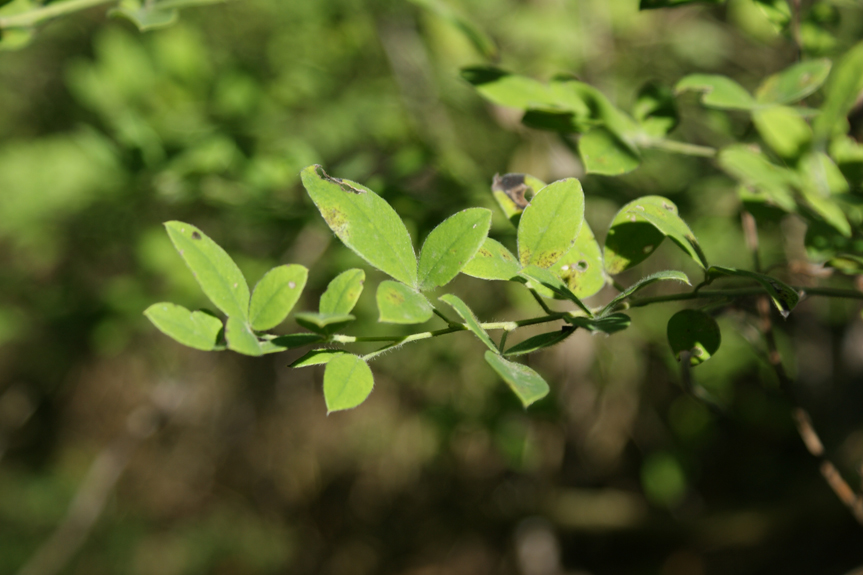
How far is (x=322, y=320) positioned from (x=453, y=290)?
1620 mm

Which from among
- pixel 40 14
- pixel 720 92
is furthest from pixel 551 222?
pixel 40 14

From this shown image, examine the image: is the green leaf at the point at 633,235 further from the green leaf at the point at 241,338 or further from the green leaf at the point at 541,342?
the green leaf at the point at 241,338

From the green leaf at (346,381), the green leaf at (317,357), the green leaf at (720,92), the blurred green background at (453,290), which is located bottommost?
the blurred green background at (453,290)

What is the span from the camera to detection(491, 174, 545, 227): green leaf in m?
0.54

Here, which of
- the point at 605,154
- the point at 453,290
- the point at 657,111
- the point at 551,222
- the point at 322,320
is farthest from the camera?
the point at 453,290

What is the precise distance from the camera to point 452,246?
1.43 feet

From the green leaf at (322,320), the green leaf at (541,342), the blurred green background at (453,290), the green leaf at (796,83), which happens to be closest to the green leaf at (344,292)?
the green leaf at (322,320)

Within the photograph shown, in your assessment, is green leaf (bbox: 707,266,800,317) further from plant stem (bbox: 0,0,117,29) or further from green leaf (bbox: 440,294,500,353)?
plant stem (bbox: 0,0,117,29)

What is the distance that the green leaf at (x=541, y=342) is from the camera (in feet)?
1.40

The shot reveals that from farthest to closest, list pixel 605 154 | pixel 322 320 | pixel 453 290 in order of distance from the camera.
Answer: pixel 453 290, pixel 605 154, pixel 322 320

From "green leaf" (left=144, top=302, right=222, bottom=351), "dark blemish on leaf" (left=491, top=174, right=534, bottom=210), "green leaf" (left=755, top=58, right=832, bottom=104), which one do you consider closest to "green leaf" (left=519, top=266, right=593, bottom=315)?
"dark blemish on leaf" (left=491, top=174, right=534, bottom=210)

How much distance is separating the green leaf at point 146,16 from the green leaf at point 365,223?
0.95ft

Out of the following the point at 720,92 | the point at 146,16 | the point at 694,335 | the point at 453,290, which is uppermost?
the point at 146,16

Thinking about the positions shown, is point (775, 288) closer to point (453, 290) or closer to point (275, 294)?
point (275, 294)
